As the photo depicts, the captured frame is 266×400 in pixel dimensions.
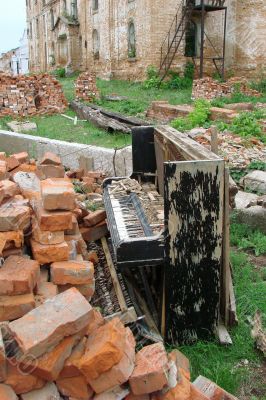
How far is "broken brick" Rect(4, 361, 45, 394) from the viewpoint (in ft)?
8.21

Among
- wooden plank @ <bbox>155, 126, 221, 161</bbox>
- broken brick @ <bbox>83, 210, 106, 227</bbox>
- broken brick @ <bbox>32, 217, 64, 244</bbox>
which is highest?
wooden plank @ <bbox>155, 126, 221, 161</bbox>

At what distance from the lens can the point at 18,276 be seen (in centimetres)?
300

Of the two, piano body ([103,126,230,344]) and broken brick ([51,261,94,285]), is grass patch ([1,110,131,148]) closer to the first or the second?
piano body ([103,126,230,344])

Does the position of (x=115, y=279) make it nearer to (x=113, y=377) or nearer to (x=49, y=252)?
(x=49, y=252)

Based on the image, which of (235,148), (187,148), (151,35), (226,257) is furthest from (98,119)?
(151,35)

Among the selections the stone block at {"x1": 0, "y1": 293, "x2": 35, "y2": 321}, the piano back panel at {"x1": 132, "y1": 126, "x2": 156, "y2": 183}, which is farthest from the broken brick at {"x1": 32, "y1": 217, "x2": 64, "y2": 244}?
the piano back panel at {"x1": 132, "y1": 126, "x2": 156, "y2": 183}

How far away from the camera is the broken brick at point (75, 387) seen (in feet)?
8.61

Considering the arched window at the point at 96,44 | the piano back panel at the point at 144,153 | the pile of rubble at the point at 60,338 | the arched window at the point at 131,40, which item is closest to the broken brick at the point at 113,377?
the pile of rubble at the point at 60,338

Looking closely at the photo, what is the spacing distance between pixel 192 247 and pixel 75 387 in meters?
1.46

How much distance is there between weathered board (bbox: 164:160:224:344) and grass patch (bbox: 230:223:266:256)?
2121 millimetres

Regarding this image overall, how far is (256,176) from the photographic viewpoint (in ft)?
26.2

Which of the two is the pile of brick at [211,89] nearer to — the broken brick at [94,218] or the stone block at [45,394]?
the broken brick at [94,218]

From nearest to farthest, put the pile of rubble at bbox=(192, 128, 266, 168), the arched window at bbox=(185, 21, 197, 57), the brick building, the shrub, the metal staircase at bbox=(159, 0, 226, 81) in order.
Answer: the pile of rubble at bbox=(192, 128, 266, 168)
the shrub
the metal staircase at bbox=(159, 0, 226, 81)
the brick building
the arched window at bbox=(185, 21, 197, 57)

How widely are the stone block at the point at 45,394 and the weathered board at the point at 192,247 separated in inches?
53.5
